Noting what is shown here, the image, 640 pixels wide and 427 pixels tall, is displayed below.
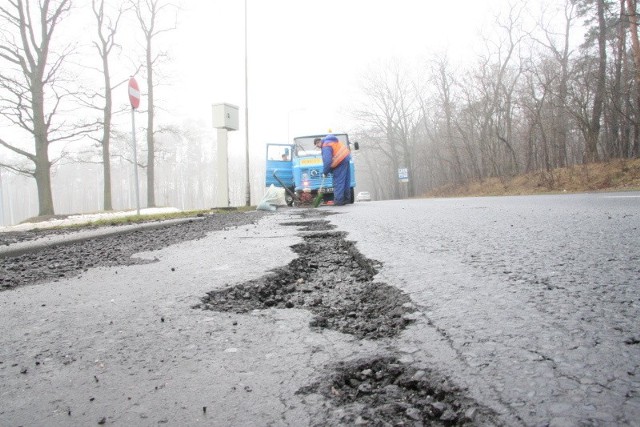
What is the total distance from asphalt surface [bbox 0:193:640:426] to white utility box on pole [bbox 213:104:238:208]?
1209 cm

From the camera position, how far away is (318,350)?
1189 mm

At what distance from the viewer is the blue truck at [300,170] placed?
44.9ft

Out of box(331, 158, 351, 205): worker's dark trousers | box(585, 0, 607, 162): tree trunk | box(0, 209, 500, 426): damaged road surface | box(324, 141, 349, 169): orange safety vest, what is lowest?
box(0, 209, 500, 426): damaged road surface

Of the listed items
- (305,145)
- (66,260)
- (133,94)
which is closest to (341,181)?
(305,145)

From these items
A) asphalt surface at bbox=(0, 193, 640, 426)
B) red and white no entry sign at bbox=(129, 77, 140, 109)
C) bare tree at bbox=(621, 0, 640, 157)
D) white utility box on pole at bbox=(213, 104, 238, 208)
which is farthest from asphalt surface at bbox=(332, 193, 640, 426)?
bare tree at bbox=(621, 0, 640, 157)

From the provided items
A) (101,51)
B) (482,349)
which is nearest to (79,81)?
(101,51)

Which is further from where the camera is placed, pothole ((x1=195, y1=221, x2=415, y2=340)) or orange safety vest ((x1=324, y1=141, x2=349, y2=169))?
orange safety vest ((x1=324, y1=141, x2=349, y2=169))

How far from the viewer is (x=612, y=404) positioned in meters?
0.79

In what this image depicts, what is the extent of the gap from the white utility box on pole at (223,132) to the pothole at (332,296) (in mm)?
11784

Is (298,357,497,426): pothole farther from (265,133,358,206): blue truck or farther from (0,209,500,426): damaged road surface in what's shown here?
(265,133,358,206): blue truck

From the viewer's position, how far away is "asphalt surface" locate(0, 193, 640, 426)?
0.87 metres

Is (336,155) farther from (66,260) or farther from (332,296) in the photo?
(332,296)

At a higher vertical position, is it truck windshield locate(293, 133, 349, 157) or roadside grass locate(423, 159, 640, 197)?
truck windshield locate(293, 133, 349, 157)

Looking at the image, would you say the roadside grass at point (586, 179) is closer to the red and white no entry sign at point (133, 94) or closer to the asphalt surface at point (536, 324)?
the asphalt surface at point (536, 324)
